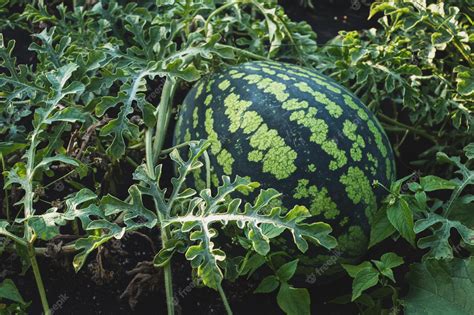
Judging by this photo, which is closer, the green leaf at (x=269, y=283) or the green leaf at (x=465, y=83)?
the green leaf at (x=269, y=283)

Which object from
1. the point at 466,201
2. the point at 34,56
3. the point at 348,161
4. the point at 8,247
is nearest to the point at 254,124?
the point at 348,161

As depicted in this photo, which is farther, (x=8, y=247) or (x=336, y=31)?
(x=336, y=31)

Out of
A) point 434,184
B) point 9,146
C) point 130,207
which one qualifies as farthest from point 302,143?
point 9,146

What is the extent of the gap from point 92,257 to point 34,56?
1.20 metres

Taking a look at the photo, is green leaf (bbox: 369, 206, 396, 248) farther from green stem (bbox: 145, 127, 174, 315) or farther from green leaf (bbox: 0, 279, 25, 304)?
green leaf (bbox: 0, 279, 25, 304)

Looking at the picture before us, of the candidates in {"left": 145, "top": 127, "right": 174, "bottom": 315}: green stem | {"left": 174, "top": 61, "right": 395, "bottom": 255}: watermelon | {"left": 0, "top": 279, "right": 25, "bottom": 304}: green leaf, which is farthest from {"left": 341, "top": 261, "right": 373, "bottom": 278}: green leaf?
{"left": 0, "top": 279, "right": 25, "bottom": 304}: green leaf

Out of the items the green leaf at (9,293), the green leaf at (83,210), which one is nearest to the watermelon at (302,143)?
the green leaf at (83,210)

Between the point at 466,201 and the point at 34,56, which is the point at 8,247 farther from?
the point at 466,201

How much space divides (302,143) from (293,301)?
1.67ft

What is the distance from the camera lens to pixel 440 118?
9.02 ft

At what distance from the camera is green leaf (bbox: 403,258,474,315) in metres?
2.26

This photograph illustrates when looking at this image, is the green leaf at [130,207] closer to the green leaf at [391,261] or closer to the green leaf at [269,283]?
the green leaf at [269,283]

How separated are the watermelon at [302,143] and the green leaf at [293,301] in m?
0.26

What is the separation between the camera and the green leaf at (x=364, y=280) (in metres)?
2.25
